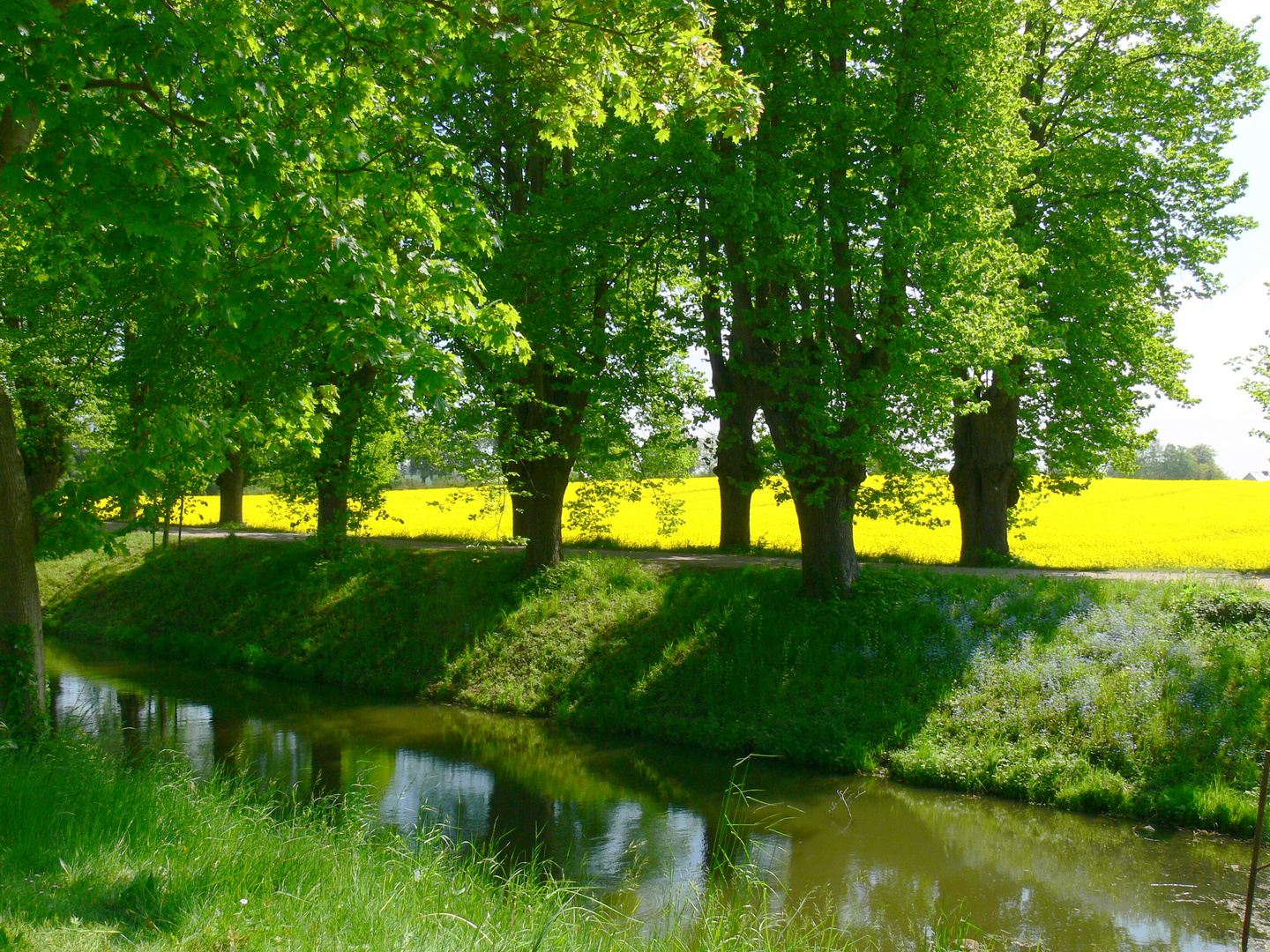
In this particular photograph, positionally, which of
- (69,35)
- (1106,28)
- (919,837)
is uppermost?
(1106,28)

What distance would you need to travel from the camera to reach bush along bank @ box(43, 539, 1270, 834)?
11.5m

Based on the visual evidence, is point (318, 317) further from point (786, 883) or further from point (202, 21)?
point (786, 883)

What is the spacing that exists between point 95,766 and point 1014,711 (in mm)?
10869

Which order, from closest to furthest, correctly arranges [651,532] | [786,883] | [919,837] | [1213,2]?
[786,883] < [919,837] < [1213,2] < [651,532]

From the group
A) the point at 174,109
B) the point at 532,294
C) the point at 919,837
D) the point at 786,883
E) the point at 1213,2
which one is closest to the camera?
the point at 174,109

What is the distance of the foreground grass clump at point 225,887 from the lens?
4.47 meters

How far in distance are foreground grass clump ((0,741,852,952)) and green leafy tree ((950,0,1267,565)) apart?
1444 centimetres

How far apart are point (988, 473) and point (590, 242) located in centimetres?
1077

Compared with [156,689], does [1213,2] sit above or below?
above

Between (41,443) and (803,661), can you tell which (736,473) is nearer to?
(803,661)

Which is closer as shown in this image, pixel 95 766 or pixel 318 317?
pixel 318 317

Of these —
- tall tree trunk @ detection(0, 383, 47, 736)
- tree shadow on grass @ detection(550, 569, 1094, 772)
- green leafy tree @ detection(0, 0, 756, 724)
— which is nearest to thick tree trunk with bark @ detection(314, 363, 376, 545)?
tree shadow on grass @ detection(550, 569, 1094, 772)

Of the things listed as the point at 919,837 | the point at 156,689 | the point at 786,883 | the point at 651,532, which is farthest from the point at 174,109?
the point at 651,532

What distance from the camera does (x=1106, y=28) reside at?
63.2ft
